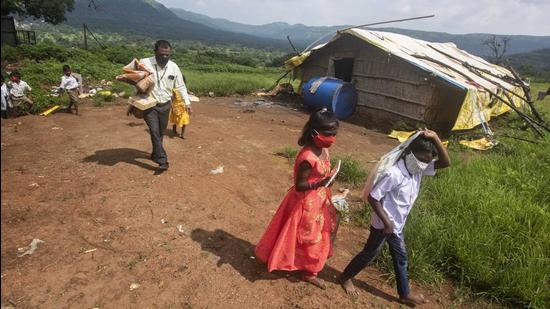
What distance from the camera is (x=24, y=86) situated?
8.95 metres

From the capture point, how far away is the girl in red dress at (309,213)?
114 inches

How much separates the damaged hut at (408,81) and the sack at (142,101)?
7.37m

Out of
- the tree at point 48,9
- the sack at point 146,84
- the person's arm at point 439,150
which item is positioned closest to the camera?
the person's arm at point 439,150

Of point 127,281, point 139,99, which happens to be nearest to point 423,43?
point 139,99

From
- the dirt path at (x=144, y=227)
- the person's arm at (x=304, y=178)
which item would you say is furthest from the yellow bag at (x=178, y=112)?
the person's arm at (x=304, y=178)

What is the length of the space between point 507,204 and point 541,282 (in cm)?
138

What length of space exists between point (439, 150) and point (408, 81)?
8434mm

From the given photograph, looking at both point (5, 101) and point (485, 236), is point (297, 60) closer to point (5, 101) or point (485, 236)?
point (5, 101)

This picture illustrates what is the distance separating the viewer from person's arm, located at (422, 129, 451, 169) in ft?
9.04

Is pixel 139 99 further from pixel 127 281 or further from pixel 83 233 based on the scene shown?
pixel 127 281

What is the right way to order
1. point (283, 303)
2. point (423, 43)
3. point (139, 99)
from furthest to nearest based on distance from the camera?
point (423, 43), point (139, 99), point (283, 303)

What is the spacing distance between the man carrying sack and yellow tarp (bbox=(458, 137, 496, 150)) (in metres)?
6.90

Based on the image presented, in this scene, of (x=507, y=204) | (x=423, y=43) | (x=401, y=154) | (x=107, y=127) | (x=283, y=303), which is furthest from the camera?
(x=423, y=43)

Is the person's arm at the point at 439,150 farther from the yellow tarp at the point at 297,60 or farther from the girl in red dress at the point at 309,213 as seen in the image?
the yellow tarp at the point at 297,60
